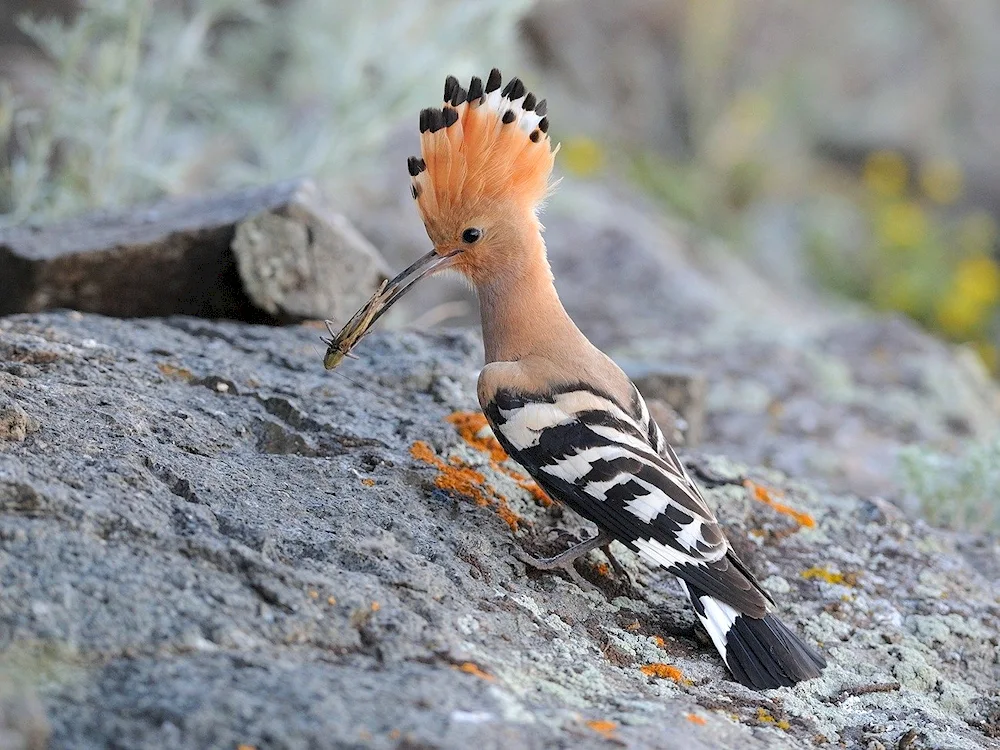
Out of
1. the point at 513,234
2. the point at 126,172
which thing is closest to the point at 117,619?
the point at 513,234

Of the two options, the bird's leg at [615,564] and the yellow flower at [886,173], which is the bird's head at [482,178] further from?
the yellow flower at [886,173]

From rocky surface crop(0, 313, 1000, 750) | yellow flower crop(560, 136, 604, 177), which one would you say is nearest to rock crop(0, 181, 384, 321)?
rocky surface crop(0, 313, 1000, 750)

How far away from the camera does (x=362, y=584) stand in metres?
2.20

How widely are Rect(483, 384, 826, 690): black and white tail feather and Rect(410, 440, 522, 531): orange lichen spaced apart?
0.46ft

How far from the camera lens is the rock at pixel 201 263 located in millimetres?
3742

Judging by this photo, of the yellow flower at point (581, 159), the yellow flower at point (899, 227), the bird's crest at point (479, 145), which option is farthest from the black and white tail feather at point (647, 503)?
the yellow flower at point (899, 227)

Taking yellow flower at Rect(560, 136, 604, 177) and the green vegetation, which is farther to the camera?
yellow flower at Rect(560, 136, 604, 177)

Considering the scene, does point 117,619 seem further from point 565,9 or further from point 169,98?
point 565,9

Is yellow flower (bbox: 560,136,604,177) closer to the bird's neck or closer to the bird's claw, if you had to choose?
the bird's neck

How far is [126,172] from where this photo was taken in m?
5.39

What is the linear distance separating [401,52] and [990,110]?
8753 mm

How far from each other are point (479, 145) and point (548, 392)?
2.19ft

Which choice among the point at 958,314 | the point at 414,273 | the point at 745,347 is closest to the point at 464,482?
the point at 414,273

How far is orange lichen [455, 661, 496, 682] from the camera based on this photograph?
1987 mm
